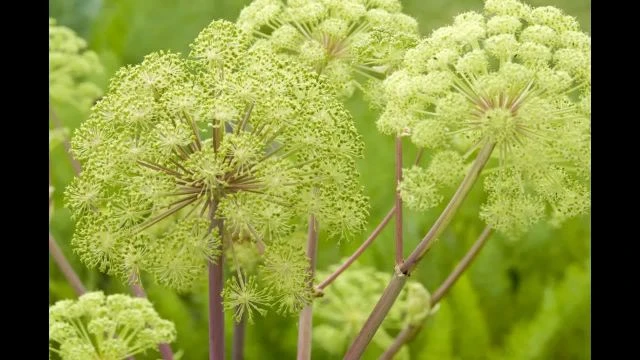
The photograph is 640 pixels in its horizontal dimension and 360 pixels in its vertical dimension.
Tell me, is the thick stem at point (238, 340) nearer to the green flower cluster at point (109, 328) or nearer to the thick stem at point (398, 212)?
the green flower cluster at point (109, 328)

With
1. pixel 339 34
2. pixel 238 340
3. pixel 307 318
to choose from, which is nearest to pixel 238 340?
pixel 238 340

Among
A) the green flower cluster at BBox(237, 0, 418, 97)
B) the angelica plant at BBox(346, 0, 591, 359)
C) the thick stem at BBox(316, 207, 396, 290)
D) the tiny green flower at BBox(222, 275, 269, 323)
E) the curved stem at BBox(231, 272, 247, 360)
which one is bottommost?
the curved stem at BBox(231, 272, 247, 360)

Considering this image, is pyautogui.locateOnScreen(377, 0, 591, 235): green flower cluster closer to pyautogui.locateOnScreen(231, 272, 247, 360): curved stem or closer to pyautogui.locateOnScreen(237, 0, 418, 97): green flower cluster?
pyautogui.locateOnScreen(237, 0, 418, 97): green flower cluster

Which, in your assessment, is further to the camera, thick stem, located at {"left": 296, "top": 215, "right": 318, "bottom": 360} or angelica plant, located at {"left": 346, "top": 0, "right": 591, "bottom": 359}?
thick stem, located at {"left": 296, "top": 215, "right": 318, "bottom": 360}

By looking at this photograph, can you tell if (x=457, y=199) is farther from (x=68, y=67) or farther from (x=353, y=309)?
(x=68, y=67)

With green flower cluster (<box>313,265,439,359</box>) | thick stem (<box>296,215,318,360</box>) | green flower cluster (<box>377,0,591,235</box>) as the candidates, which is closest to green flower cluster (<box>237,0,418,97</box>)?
green flower cluster (<box>377,0,591,235</box>)

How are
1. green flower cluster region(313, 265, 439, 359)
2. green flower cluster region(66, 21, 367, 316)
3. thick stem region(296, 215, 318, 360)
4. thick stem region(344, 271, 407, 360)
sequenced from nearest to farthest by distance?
1. green flower cluster region(66, 21, 367, 316)
2. thick stem region(344, 271, 407, 360)
3. thick stem region(296, 215, 318, 360)
4. green flower cluster region(313, 265, 439, 359)
